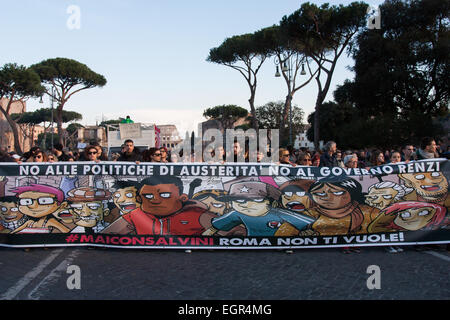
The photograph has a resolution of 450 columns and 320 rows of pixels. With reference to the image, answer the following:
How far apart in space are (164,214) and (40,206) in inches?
67.2

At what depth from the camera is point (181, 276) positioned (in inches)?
159

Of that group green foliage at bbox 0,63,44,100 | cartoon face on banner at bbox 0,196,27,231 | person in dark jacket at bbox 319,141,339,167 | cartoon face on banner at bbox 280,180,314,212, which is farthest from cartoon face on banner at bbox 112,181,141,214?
green foliage at bbox 0,63,44,100

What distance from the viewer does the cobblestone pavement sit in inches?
138

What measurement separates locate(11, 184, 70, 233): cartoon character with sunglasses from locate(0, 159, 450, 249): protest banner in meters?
0.01

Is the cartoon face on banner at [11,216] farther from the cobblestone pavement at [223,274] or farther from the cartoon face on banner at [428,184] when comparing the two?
the cartoon face on banner at [428,184]

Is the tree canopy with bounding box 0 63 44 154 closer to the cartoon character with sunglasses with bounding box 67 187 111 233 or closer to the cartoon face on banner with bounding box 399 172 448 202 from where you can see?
the cartoon character with sunglasses with bounding box 67 187 111 233

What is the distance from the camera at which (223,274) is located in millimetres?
4098

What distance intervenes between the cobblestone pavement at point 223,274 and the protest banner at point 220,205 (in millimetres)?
183

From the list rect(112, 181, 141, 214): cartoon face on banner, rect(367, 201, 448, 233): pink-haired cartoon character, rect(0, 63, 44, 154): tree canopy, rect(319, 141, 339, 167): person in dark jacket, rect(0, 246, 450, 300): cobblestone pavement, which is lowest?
rect(0, 246, 450, 300): cobblestone pavement

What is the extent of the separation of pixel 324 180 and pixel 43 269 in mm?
3577

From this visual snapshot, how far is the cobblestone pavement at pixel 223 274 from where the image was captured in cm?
351
